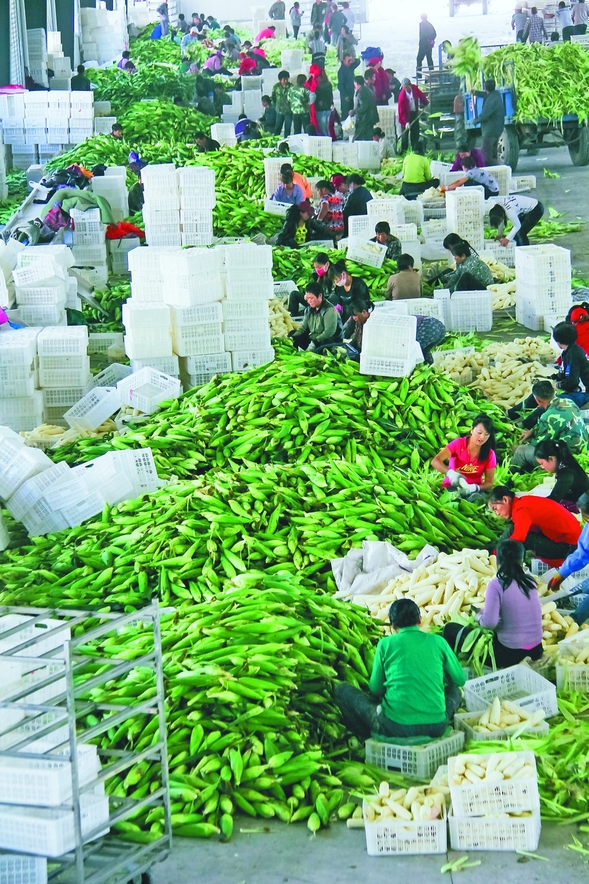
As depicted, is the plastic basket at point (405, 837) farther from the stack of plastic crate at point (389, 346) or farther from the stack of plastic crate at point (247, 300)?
the stack of plastic crate at point (247, 300)

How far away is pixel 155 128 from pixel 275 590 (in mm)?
16392

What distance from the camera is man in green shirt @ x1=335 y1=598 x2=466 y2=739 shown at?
17.9 feet

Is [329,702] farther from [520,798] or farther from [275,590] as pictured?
[520,798]

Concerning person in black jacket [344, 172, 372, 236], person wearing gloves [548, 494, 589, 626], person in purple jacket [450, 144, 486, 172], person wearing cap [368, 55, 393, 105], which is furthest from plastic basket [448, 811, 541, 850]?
person wearing cap [368, 55, 393, 105]

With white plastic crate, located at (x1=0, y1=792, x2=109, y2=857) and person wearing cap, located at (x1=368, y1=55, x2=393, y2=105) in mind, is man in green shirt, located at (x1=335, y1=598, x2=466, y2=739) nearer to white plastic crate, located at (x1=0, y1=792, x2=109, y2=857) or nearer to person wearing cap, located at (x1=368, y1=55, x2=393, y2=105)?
white plastic crate, located at (x1=0, y1=792, x2=109, y2=857)

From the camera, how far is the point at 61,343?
9.91 m

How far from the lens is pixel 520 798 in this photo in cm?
493

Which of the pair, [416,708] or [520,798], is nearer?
[520,798]

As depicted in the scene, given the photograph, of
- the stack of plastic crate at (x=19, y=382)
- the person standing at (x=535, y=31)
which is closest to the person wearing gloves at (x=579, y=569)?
the stack of plastic crate at (x=19, y=382)

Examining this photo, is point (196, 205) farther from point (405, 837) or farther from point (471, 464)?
point (405, 837)

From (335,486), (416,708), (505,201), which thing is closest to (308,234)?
(505,201)

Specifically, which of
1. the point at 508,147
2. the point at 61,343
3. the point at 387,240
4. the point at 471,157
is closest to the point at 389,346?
the point at 61,343

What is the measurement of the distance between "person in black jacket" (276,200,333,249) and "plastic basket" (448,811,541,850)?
9.95 meters

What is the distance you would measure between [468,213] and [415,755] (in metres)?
9.78
